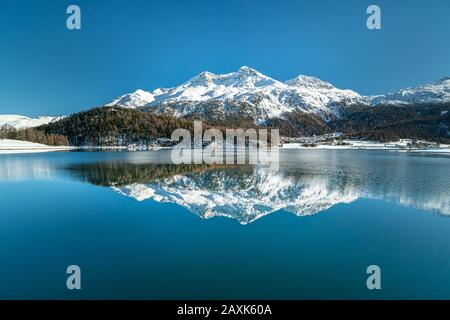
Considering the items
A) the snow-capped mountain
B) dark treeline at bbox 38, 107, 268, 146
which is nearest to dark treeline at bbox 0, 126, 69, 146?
dark treeline at bbox 38, 107, 268, 146

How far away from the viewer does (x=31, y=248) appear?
37.8ft

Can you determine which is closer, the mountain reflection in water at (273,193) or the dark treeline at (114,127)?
the mountain reflection in water at (273,193)

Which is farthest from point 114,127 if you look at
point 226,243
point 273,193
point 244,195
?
point 226,243

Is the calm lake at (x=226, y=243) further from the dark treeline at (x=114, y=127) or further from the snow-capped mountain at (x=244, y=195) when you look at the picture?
the dark treeline at (x=114, y=127)

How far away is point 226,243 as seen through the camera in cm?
1211

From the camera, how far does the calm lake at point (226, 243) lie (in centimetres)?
869

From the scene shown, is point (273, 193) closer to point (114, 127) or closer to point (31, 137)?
point (31, 137)

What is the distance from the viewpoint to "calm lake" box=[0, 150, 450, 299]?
869cm

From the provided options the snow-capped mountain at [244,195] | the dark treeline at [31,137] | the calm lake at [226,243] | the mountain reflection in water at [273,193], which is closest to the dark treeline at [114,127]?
the dark treeline at [31,137]

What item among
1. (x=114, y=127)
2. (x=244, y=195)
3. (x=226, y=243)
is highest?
(x=114, y=127)

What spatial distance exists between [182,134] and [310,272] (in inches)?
5895

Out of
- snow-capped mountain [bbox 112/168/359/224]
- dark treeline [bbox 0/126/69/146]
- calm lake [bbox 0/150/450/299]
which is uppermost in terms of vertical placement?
dark treeline [bbox 0/126/69/146]

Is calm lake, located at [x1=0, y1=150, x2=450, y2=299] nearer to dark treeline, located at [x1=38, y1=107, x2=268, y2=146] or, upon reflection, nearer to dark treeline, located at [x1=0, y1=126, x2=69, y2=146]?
dark treeline, located at [x1=0, y1=126, x2=69, y2=146]
